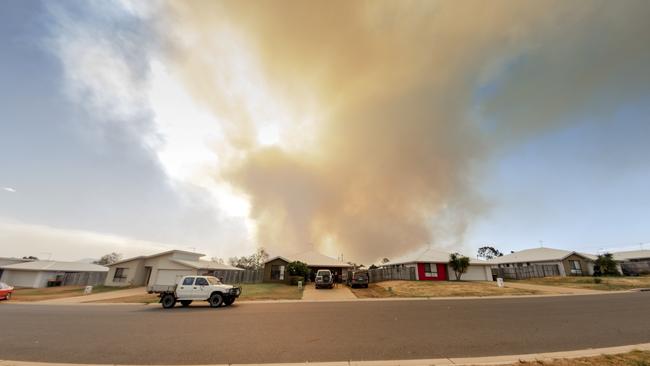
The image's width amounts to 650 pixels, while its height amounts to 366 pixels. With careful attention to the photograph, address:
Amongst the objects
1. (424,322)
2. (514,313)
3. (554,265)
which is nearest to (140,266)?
(424,322)

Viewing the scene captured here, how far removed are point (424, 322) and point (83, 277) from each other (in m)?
54.9

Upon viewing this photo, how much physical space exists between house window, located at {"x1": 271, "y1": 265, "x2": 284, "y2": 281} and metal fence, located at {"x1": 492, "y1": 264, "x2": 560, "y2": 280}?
3643cm

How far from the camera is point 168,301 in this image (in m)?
18.0

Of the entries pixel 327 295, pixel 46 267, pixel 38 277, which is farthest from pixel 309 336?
pixel 46 267

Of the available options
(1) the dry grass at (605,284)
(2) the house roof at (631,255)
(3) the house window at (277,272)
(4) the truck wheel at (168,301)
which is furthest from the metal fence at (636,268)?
(4) the truck wheel at (168,301)

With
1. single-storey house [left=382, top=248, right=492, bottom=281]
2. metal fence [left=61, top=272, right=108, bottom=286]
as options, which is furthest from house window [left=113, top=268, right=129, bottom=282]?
single-storey house [left=382, top=248, right=492, bottom=281]

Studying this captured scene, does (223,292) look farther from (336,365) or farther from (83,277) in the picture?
(83,277)

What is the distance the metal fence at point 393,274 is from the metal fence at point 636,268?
147ft

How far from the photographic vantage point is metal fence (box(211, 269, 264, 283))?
1581 inches

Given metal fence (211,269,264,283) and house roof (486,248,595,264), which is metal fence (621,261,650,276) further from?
metal fence (211,269,264,283)

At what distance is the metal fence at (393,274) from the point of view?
42.9 metres

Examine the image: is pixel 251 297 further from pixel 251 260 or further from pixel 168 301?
pixel 251 260

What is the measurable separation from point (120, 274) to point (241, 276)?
16.1 meters

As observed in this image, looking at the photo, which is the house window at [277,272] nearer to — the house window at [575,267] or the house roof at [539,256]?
the house roof at [539,256]
